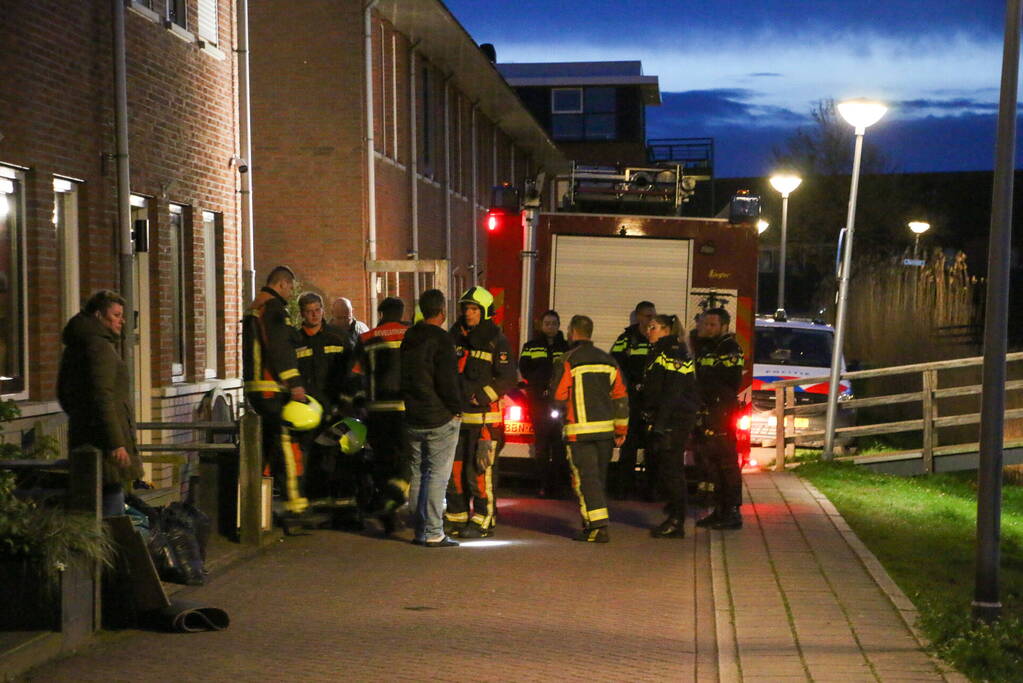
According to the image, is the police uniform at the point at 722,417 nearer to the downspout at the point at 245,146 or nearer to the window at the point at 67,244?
the window at the point at 67,244

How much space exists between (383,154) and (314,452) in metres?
11.9

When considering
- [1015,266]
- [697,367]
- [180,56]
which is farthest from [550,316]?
[1015,266]

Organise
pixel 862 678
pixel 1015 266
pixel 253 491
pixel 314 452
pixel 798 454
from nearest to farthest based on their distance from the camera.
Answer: pixel 862 678 → pixel 253 491 → pixel 314 452 → pixel 798 454 → pixel 1015 266

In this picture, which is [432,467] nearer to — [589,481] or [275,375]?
[589,481]

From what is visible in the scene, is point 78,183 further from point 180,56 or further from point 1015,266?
point 1015,266

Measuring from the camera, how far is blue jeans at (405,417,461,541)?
1070 cm

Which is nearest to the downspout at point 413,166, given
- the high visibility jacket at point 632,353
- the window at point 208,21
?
the window at point 208,21

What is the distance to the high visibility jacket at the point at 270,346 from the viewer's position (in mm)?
10727

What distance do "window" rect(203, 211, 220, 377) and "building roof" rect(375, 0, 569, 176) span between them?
6759 mm

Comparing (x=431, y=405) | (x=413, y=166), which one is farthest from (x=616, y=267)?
(x=413, y=166)

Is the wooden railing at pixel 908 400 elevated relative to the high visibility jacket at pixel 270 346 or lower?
lower

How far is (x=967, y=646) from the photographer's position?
280 inches

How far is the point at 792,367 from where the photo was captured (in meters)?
21.0

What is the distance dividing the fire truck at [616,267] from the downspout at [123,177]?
3.97m
